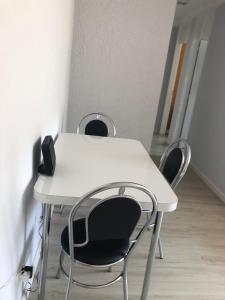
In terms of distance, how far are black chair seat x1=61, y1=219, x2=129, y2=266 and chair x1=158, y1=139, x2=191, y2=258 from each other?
0.56m

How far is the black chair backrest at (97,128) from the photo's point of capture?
2.73 meters

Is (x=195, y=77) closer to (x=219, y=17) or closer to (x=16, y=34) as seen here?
(x=219, y=17)

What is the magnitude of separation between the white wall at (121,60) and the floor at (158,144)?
1.40 meters

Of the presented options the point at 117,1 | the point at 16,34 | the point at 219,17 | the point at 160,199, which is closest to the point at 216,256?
the point at 160,199

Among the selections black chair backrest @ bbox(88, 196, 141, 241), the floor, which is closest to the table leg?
black chair backrest @ bbox(88, 196, 141, 241)

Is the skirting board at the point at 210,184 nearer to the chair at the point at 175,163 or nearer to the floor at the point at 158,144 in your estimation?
the floor at the point at 158,144

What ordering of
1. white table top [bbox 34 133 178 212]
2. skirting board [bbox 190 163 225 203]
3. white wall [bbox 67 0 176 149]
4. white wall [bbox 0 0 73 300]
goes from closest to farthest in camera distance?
white wall [bbox 0 0 73 300] < white table top [bbox 34 133 178 212] < white wall [bbox 67 0 176 149] < skirting board [bbox 190 163 225 203]

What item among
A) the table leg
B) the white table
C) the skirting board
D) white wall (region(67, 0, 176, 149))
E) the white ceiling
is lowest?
the skirting board

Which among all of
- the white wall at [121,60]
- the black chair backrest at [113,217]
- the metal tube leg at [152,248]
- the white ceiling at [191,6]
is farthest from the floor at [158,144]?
the black chair backrest at [113,217]

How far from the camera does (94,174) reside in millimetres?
1604

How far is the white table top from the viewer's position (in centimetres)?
132

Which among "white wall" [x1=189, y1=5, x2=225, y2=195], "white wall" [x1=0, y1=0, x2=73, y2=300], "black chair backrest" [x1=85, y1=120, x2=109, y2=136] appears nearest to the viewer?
"white wall" [x1=0, y1=0, x2=73, y2=300]

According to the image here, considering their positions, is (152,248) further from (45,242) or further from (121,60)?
(121,60)

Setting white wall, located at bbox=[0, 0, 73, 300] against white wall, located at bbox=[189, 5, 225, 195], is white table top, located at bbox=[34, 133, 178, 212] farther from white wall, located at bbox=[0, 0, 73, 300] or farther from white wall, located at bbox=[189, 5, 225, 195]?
white wall, located at bbox=[189, 5, 225, 195]
